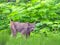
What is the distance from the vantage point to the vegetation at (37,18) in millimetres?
5454

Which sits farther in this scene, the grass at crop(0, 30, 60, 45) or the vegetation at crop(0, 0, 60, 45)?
the vegetation at crop(0, 0, 60, 45)

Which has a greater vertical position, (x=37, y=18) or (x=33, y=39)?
(x=37, y=18)

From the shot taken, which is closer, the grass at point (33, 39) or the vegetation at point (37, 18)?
the grass at point (33, 39)

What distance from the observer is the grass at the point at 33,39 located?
5.17 metres

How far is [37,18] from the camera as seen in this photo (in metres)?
6.19

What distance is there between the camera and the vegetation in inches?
215

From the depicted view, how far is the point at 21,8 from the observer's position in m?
6.50

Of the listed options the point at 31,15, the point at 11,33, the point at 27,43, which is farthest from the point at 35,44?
the point at 31,15

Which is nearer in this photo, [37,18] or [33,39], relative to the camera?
[33,39]

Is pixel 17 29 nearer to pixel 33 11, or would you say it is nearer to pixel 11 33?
pixel 11 33

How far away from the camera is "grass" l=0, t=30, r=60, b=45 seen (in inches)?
204

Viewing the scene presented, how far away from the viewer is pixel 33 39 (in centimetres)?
538

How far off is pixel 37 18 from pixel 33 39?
0.89 m

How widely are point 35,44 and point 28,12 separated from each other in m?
1.27
